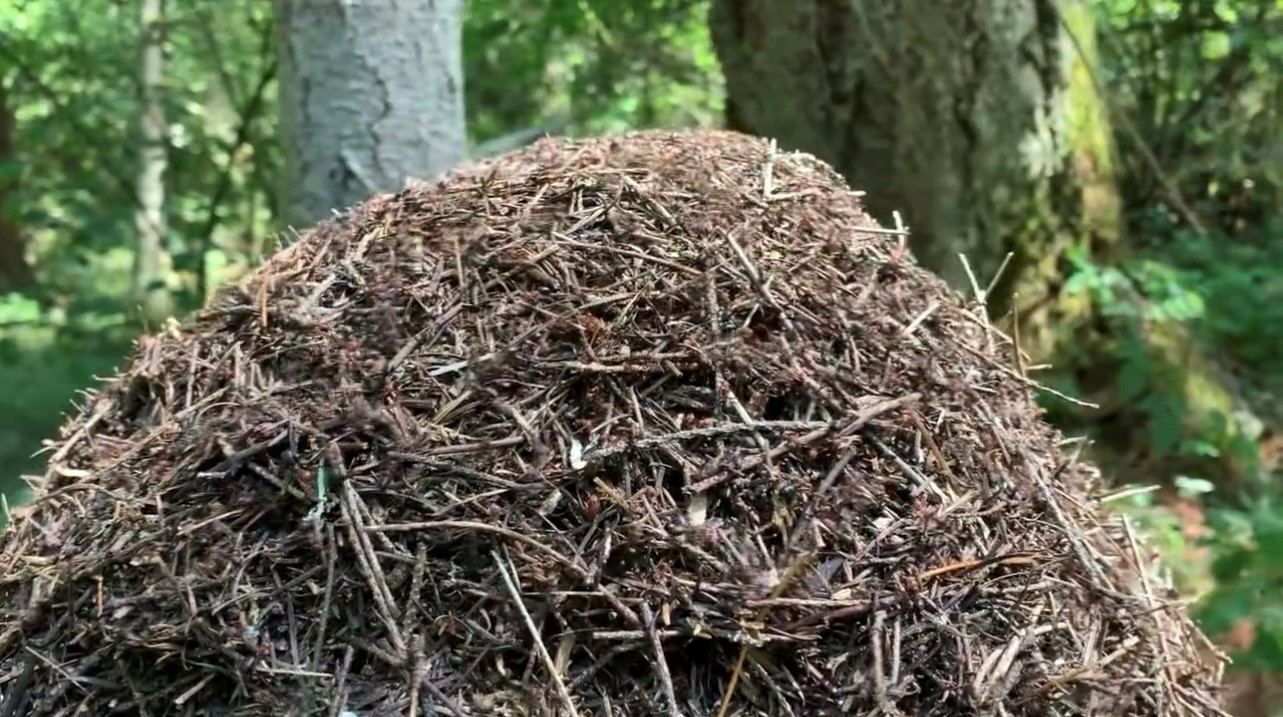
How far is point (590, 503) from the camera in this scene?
1471 mm

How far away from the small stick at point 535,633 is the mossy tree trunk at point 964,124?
2463 mm

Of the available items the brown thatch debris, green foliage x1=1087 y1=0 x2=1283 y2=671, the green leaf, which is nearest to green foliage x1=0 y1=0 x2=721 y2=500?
green foliage x1=1087 y1=0 x2=1283 y2=671

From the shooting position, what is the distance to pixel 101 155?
5609mm

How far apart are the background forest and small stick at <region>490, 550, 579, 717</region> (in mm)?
1170

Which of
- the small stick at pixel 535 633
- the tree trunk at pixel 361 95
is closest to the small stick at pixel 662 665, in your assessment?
the small stick at pixel 535 633

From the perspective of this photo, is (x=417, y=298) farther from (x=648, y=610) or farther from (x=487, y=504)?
(x=648, y=610)

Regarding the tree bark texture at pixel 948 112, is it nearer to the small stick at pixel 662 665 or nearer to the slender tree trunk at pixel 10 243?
the small stick at pixel 662 665

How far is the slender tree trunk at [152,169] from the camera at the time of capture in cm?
491

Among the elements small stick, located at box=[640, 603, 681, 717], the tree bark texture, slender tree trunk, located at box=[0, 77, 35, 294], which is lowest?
slender tree trunk, located at box=[0, 77, 35, 294]

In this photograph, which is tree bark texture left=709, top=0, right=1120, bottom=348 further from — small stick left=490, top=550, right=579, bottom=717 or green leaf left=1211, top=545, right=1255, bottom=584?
small stick left=490, top=550, right=579, bottom=717

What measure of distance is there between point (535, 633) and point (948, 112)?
266 cm

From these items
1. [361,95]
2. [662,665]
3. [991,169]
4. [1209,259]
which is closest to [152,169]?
[361,95]

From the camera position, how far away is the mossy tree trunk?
11.4 feet

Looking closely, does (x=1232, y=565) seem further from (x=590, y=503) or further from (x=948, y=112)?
→ (x=948, y=112)
